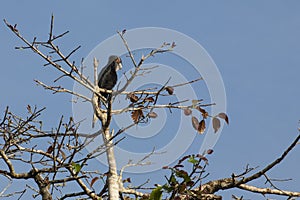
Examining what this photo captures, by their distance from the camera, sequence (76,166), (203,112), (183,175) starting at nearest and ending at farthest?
(183,175)
(76,166)
(203,112)

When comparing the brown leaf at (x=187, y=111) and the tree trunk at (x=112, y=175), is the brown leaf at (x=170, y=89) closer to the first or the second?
the brown leaf at (x=187, y=111)

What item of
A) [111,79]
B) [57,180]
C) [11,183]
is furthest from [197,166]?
[111,79]

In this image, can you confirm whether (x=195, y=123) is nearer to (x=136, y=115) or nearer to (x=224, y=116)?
(x=224, y=116)

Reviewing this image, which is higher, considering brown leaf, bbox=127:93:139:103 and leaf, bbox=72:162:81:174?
brown leaf, bbox=127:93:139:103

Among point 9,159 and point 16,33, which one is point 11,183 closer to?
point 9,159

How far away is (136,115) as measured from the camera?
3.63 m

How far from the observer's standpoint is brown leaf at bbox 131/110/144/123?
11.9 feet

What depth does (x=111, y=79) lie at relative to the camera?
7.32 metres

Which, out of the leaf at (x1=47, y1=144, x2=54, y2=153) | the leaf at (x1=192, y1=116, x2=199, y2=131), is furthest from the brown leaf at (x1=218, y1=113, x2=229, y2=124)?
the leaf at (x1=47, y1=144, x2=54, y2=153)

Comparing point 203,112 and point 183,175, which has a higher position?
point 203,112

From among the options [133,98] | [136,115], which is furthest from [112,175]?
[133,98]

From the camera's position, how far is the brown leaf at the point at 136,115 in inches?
142

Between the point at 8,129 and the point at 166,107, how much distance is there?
1150 mm

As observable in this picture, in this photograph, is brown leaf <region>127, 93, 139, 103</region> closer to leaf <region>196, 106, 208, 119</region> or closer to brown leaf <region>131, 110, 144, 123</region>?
brown leaf <region>131, 110, 144, 123</region>
